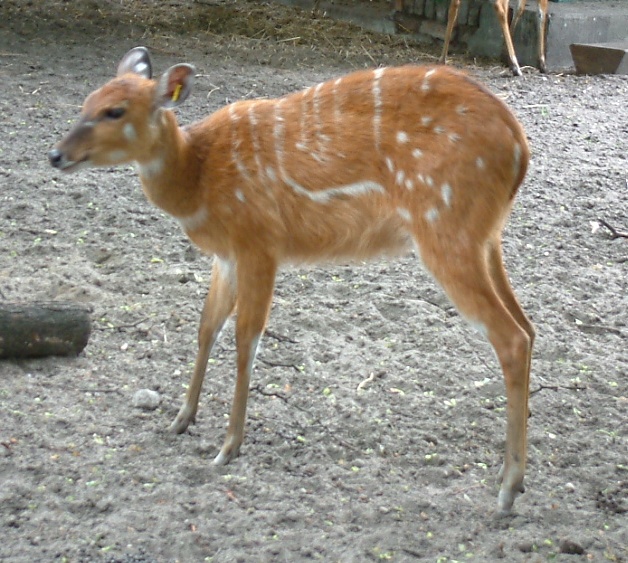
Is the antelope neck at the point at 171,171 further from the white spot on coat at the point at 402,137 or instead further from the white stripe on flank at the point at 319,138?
the white spot on coat at the point at 402,137

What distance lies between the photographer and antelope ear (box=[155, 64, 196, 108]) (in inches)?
118

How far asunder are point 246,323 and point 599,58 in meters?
6.54

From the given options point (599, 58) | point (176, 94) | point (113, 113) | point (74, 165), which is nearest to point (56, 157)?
point (74, 165)

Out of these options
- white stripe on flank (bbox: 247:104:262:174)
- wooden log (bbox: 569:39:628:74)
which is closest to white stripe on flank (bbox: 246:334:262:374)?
white stripe on flank (bbox: 247:104:262:174)

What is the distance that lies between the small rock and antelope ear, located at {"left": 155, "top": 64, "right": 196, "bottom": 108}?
1063 mm

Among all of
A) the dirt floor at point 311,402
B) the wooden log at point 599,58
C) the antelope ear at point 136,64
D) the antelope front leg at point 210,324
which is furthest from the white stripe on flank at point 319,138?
the wooden log at point 599,58

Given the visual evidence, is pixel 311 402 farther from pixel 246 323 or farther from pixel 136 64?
pixel 136 64

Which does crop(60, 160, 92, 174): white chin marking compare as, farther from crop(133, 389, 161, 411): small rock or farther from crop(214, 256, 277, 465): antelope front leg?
crop(133, 389, 161, 411): small rock

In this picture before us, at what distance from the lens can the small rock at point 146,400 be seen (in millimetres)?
3414

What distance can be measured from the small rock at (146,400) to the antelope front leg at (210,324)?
14 cm

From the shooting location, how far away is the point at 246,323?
10.2ft

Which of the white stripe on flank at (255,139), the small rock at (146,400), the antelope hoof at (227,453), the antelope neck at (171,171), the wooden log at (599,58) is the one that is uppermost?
the white stripe on flank at (255,139)

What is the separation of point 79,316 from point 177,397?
0.49 metres

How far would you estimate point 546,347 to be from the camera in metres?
3.94
